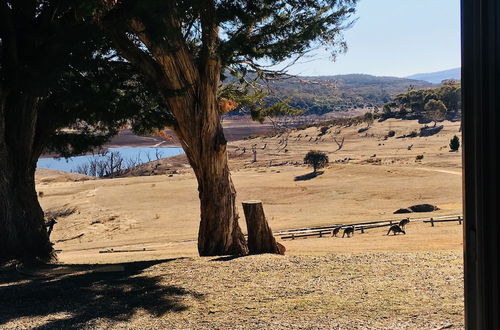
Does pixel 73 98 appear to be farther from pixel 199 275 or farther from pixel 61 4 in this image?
pixel 199 275

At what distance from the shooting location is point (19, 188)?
9906mm

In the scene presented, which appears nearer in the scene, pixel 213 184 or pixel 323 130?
pixel 213 184

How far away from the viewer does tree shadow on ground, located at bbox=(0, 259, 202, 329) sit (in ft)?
19.2

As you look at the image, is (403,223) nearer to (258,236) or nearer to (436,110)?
(258,236)

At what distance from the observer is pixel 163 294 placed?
6.63 m

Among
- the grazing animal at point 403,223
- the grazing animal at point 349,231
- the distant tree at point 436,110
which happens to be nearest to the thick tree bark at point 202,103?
the grazing animal at point 349,231

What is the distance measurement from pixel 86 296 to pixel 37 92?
140 inches

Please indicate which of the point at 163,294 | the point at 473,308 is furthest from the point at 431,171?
the point at 473,308

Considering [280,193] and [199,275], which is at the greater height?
[199,275]

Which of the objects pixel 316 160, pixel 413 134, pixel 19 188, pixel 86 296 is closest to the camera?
pixel 86 296

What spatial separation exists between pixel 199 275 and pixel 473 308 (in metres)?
5.83

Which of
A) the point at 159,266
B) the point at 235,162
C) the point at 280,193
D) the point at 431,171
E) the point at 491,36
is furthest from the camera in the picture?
the point at 235,162

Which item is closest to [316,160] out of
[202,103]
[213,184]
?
[213,184]

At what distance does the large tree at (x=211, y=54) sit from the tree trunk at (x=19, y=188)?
82.9 inches
